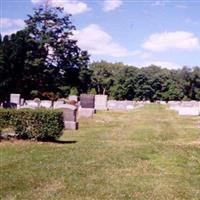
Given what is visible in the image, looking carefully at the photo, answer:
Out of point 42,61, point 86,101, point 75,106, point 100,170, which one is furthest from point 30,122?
point 42,61

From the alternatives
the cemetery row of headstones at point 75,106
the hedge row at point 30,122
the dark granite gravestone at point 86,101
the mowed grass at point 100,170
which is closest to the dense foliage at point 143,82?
the cemetery row of headstones at point 75,106

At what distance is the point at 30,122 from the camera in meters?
16.8

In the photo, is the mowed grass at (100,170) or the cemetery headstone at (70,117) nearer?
the mowed grass at (100,170)

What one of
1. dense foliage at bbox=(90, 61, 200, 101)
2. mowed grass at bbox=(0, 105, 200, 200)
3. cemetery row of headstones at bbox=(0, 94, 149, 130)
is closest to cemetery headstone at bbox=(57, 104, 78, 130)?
cemetery row of headstones at bbox=(0, 94, 149, 130)

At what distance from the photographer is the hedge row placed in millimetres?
16766

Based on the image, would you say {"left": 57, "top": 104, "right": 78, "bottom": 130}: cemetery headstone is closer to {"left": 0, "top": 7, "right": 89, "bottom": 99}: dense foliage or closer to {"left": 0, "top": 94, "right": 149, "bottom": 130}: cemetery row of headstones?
{"left": 0, "top": 94, "right": 149, "bottom": 130}: cemetery row of headstones

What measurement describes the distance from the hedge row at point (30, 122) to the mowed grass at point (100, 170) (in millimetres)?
725

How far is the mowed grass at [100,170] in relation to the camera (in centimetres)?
923

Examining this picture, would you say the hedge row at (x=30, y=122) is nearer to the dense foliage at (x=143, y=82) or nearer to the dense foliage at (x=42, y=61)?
the dense foliage at (x=42, y=61)

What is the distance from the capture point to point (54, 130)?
17.2 metres

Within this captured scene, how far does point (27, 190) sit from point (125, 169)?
3.22 m

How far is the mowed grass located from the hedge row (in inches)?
28.5

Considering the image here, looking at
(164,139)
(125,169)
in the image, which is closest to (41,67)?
(164,139)

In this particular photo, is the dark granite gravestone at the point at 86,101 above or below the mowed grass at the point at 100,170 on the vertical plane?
above
